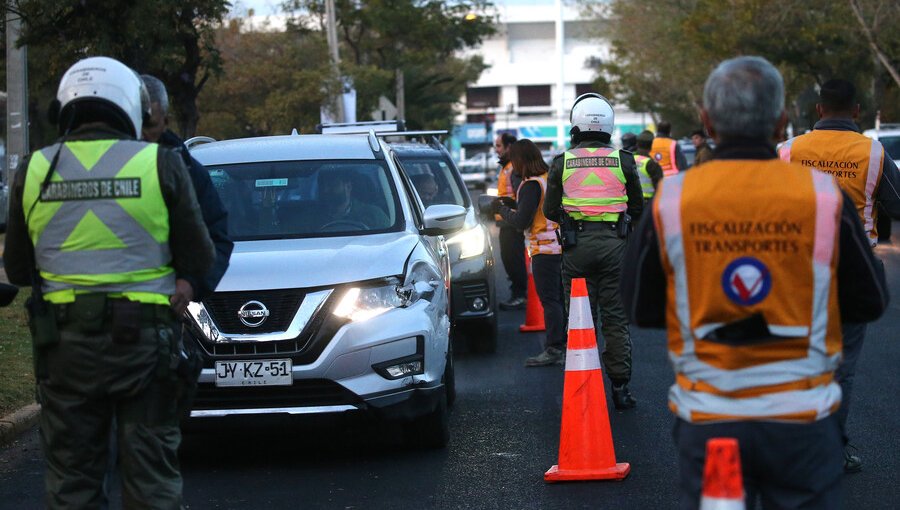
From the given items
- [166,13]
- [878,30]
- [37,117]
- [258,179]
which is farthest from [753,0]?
[258,179]

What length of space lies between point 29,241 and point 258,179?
12.4ft

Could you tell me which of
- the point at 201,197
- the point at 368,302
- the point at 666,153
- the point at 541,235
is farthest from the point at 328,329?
the point at 666,153

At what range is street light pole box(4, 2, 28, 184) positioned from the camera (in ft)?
48.9

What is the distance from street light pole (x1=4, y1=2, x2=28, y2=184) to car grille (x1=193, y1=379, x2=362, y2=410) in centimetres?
870

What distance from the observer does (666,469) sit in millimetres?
6980

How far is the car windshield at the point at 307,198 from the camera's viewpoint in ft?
26.5

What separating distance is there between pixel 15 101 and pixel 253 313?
31.2ft

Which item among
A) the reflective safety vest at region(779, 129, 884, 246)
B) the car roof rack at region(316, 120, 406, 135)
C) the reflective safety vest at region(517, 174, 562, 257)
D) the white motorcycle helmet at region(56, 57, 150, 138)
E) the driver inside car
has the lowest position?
the reflective safety vest at region(517, 174, 562, 257)

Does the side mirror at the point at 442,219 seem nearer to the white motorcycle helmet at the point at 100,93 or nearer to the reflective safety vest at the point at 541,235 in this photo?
the reflective safety vest at the point at 541,235

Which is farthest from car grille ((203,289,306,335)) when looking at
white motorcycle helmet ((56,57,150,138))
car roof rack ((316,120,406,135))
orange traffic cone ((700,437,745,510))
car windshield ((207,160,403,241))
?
car roof rack ((316,120,406,135))

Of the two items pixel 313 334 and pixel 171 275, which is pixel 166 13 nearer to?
pixel 313 334

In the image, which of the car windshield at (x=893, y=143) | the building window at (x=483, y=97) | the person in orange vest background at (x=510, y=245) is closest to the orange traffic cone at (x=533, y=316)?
the person in orange vest background at (x=510, y=245)

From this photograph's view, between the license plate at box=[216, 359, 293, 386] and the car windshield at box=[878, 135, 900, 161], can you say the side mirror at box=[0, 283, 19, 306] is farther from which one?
the car windshield at box=[878, 135, 900, 161]

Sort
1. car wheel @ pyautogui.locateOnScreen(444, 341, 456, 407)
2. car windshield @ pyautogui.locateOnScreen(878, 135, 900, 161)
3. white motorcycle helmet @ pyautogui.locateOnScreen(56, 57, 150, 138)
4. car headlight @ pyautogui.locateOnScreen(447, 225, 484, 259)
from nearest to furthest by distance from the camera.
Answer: white motorcycle helmet @ pyautogui.locateOnScreen(56, 57, 150, 138) < car wheel @ pyautogui.locateOnScreen(444, 341, 456, 407) < car headlight @ pyautogui.locateOnScreen(447, 225, 484, 259) < car windshield @ pyautogui.locateOnScreen(878, 135, 900, 161)
